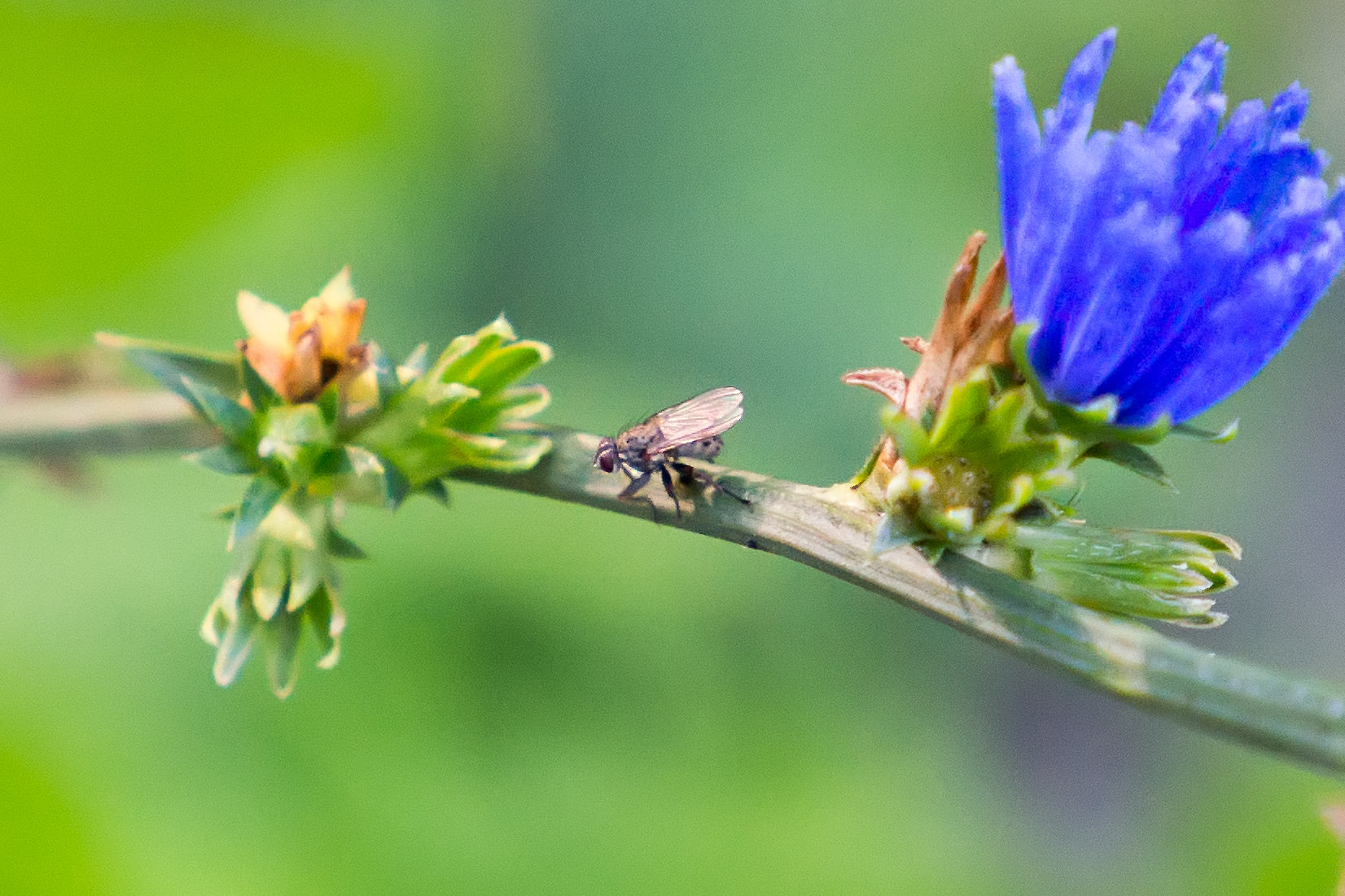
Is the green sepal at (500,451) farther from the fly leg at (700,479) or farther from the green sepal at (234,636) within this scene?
the green sepal at (234,636)

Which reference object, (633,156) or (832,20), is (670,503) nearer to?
(633,156)

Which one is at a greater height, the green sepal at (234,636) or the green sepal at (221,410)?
the green sepal at (221,410)

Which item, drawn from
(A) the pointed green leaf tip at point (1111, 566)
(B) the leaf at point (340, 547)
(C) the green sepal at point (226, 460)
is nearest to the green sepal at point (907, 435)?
(A) the pointed green leaf tip at point (1111, 566)

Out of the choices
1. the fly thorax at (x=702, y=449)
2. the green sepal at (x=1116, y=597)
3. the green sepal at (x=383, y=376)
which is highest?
the green sepal at (x=383, y=376)

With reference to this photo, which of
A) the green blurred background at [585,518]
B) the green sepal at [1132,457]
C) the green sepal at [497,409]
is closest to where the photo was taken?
the green sepal at [1132,457]

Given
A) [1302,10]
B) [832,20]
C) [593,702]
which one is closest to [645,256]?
[832,20]

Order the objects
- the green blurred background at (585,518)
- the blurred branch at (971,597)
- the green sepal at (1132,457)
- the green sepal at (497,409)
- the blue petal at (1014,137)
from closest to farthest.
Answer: the blurred branch at (971,597) < the blue petal at (1014,137) < the green sepal at (1132,457) < the green sepal at (497,409) < the green blurred background at (585,518)
